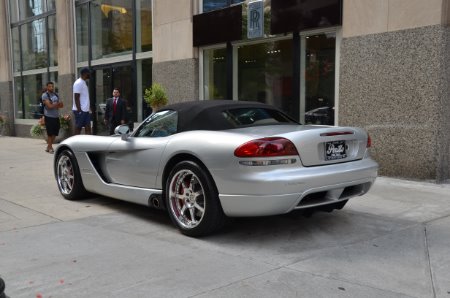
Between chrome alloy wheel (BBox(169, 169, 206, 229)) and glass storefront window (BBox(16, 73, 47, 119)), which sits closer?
chrome alloy wheel (BBox(169, 169, 206, 229))

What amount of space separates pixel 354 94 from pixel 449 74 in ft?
4.99

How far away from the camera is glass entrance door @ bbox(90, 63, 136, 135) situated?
13.9 metres

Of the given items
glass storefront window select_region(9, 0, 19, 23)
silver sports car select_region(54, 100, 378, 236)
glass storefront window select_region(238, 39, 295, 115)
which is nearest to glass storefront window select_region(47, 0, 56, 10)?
glass storefront window select_region(9, 0, 19, 23)

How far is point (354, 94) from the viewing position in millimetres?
8203

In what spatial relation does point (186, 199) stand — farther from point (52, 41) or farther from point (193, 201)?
point (52, 41)

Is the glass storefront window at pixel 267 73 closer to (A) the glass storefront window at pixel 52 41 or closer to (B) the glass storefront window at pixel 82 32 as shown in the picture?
(B) the glass storefront window at pixel 82 32

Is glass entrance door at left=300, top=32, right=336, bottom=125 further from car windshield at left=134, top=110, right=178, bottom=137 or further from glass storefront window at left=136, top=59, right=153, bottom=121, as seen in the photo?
glass storefront window at left=136, top=59, right=153, bottom=121

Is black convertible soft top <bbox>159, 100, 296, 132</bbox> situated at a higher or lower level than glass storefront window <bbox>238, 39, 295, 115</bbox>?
lower

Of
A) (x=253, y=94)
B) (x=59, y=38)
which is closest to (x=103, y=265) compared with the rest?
(x=253, y=94)

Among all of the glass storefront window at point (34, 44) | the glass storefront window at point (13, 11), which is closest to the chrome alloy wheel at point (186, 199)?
the glass storefront window at point (34, 44)

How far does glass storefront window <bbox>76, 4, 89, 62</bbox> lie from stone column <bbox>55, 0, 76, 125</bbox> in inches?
7.7

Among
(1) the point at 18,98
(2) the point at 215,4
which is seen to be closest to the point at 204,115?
(2) the point at 215,4

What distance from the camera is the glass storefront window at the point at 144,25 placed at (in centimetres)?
1317

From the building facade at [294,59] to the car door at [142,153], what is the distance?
13.0ft
